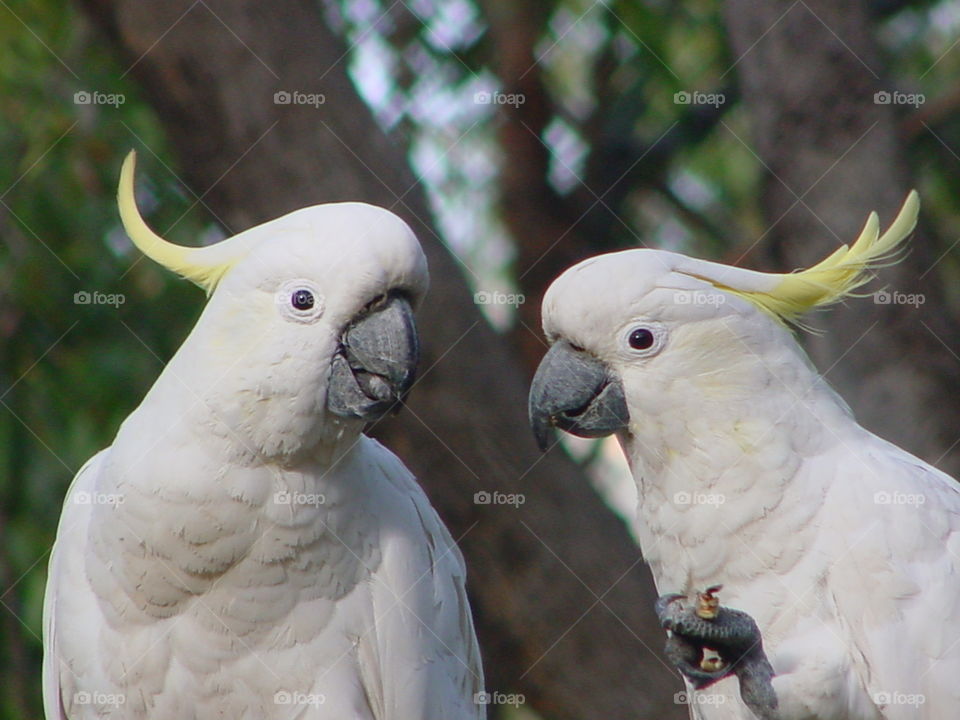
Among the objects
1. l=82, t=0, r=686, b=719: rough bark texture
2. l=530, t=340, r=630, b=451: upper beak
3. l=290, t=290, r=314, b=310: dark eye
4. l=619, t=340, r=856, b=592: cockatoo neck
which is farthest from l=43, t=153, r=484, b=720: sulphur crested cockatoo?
l=82, t=0, r=686, b=719: rough bark texture

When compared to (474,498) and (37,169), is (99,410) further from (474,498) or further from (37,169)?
(474,498)

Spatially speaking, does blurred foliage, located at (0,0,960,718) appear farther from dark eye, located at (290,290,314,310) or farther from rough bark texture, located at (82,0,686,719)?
dark eye, located at (290,290,314,310)

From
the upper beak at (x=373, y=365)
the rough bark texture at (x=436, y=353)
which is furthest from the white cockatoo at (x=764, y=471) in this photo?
the rough bark texture at (x=436, y=353)

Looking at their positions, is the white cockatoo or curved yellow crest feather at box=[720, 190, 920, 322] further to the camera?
curved yellow crest feather at box=[720, 190, 920, 322]

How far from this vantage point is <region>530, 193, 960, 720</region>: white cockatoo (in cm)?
217

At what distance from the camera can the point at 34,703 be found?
12.1 ft

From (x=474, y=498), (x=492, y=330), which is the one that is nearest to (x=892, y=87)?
(x=492, y=330)

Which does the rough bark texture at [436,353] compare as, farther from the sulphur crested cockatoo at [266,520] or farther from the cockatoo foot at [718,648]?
the cockatoo foot at [718,648]

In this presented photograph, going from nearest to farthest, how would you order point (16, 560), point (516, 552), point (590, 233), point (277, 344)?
point (277, 344) → point (16, 560) → point (516, 552) → point (590, 233)

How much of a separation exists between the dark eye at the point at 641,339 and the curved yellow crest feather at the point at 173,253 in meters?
0.74

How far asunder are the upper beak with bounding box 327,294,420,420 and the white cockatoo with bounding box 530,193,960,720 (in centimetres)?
30

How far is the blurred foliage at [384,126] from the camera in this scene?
3.75 metres

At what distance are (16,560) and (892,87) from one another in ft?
10.1

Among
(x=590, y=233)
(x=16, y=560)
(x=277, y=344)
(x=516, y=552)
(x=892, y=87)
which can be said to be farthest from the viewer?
(x=590, y=233)
